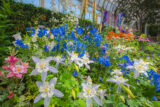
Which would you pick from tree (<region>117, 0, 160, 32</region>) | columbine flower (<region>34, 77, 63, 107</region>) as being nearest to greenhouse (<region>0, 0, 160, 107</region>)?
columbine flower (<region>34, 77, 63, 107</region>)

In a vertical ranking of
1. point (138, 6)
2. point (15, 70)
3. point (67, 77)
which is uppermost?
point (138, 6)

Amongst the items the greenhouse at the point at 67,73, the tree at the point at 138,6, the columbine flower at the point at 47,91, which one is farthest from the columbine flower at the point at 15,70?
the tree at the point at 138,6

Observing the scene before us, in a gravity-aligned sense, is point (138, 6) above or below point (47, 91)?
above

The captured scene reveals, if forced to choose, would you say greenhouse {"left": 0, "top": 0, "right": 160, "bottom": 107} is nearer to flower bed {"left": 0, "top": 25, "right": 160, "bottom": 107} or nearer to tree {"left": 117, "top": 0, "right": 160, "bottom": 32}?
flower bed {"left": 0, "top": 25, "right": 160, "bottom": 107}

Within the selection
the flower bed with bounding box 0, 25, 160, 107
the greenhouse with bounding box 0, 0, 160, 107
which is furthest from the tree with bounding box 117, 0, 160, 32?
the flower bed with bounding box 0, 25, 160, 107

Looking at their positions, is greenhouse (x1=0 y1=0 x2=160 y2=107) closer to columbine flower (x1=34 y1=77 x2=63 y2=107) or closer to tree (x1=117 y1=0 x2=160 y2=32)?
columbine flower (x1=34 y1=77 x2=63 y2=107)

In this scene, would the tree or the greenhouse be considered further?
the tree

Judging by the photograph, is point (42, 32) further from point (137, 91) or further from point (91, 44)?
point (137, 91)

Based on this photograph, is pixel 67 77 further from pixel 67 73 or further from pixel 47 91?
pixel 47 91

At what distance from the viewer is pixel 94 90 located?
0.76 meters

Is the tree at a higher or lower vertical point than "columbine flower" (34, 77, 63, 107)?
higher

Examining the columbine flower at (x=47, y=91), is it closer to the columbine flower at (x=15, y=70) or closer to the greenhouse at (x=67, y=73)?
the greenhouse at (x=67, y=73)

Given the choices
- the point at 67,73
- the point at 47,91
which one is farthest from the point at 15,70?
the point at 67,73

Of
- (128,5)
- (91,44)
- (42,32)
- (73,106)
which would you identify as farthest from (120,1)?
(73,106)
